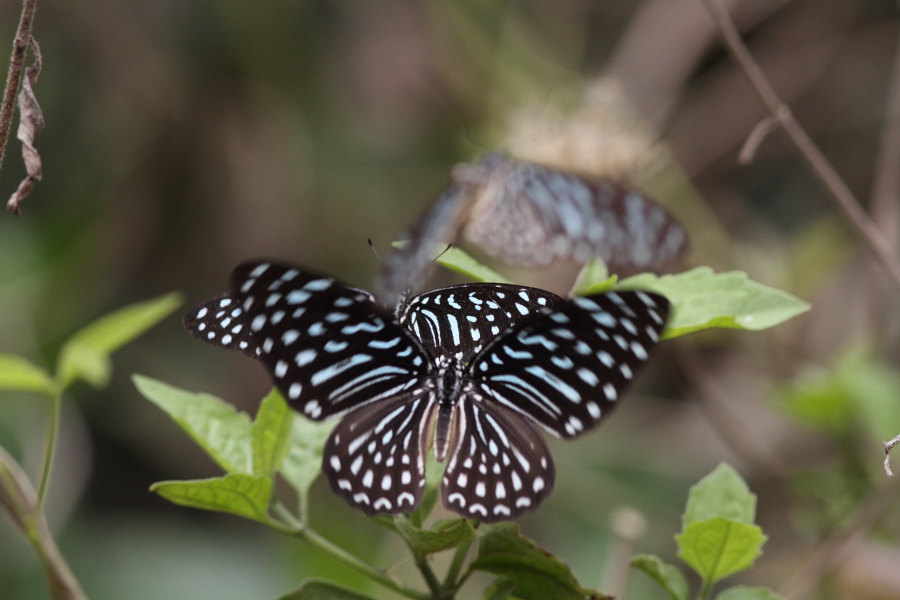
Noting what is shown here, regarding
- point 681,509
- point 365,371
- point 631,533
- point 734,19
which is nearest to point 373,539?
point 681,509

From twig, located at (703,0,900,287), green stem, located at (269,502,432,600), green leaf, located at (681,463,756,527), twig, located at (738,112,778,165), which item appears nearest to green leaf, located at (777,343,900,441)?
twig, located at (703,0,900,287)

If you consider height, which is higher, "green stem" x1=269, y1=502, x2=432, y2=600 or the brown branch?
A: the brown branch

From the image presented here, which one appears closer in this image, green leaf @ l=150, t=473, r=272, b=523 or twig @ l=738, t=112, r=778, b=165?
green leaf @ l=150, t=473, r=272, b=523

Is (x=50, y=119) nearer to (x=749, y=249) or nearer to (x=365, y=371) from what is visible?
(x=749, y=249)

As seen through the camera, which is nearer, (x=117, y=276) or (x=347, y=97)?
(x=117, y=276)

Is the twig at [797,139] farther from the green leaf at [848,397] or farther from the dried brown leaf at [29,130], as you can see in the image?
the dried brown leaf at [29,130]

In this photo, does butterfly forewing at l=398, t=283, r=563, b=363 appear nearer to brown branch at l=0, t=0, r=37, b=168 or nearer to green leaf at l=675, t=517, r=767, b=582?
green leaf at l=675, t=517, r=767, b=582

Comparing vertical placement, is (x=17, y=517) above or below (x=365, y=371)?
below
